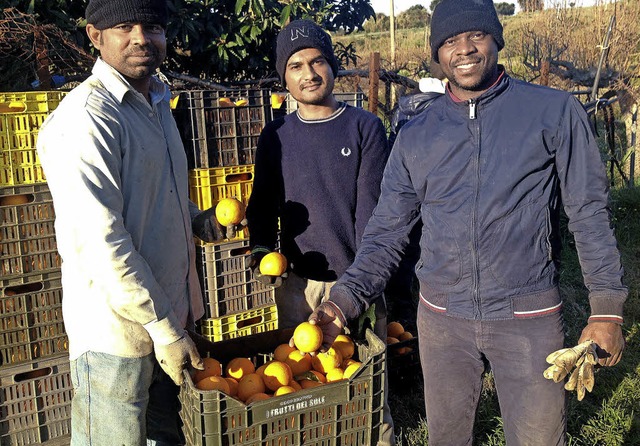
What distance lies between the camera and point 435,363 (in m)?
2.39

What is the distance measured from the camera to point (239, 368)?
2328 millimetres

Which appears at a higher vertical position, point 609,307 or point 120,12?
point 120,12

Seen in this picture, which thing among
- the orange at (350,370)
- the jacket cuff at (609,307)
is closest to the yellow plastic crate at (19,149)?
the orange at (350,370)

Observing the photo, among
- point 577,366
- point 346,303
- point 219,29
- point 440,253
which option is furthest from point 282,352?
point 219,29

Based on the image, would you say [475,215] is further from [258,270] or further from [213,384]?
[258,270]

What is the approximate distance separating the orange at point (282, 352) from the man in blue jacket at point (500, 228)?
231 mm

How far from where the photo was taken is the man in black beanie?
2.01m

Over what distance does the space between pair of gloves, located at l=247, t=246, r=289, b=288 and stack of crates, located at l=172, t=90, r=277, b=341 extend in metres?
0.41

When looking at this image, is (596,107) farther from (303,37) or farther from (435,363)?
(435,363)


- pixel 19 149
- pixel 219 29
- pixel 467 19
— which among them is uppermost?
pixel 219 29

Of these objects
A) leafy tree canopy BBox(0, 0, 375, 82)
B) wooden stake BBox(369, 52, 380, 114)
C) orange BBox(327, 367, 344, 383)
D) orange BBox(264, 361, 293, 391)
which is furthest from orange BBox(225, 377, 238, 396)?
leafy tree canopy BBox(0, 0, 375, 82)

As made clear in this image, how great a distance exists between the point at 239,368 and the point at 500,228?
1.11 meters

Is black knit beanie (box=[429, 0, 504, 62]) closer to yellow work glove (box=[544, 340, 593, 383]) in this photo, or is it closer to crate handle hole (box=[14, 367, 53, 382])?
yellow work glove (box=[544, 340, 593, 383])

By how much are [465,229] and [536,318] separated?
0.40m
